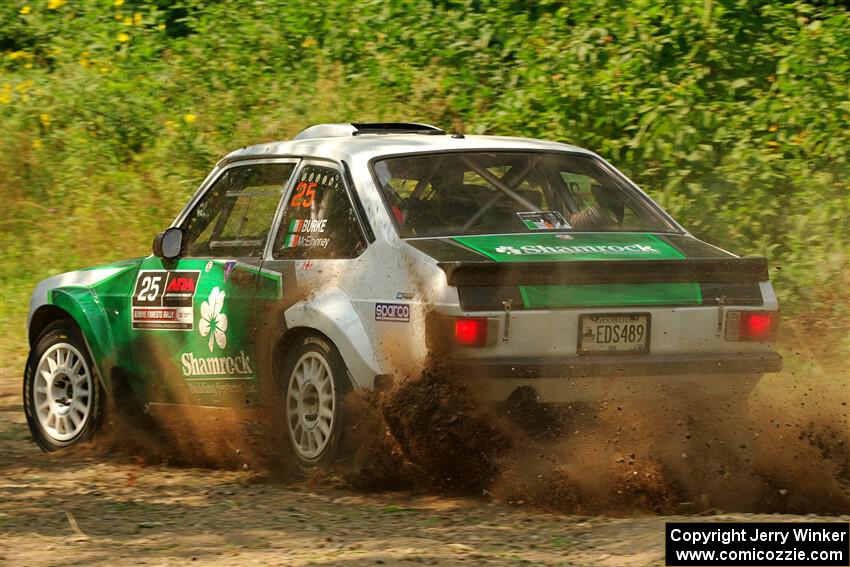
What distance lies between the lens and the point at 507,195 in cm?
700

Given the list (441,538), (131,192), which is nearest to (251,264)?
(441,538)

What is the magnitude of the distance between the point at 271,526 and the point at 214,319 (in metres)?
1.82

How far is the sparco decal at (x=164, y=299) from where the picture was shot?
24.6ft

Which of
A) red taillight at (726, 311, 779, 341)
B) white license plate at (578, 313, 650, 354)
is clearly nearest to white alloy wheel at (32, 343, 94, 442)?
white license plate at (578, 313, 650, 354)

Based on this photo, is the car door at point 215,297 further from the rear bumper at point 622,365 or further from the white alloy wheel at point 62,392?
the rear bumper at point 622,365

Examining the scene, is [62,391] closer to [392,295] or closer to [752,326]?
[392,295]

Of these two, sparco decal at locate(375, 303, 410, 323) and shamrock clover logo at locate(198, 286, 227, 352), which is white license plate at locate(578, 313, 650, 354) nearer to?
sparco decal at locate(375, 303, 410, 323)

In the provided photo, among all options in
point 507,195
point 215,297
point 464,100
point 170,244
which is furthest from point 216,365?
point 464,100

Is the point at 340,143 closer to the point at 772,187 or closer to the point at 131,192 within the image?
the point at 772,187

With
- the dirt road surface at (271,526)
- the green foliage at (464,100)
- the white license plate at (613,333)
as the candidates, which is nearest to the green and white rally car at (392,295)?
the white license plate at (613,333)

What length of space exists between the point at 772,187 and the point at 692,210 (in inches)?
24.1

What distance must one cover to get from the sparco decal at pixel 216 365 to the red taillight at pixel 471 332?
4.86ft

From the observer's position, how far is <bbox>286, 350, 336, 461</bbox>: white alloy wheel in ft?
21.6

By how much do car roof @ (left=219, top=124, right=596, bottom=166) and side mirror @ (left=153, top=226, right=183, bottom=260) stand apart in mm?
561
